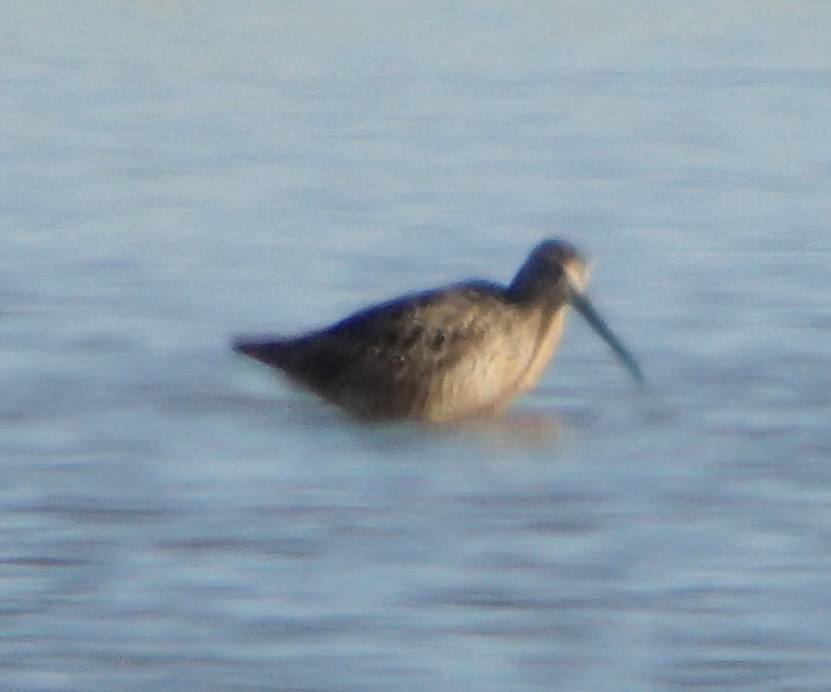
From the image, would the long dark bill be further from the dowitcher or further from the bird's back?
the bird's back

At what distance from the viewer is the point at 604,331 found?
885cm

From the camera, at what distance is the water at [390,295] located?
5.95 metres

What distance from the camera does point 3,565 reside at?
6.39m

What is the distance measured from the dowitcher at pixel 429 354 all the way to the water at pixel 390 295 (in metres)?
0.15

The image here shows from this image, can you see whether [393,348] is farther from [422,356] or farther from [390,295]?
[390,295]

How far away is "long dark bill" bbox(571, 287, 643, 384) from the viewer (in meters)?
8.77

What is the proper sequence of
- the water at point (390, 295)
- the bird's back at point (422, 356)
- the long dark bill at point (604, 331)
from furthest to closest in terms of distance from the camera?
1. the long dark bill at point (604, 331)
2. the bird's back at point (422, 356)
3. the water at point (390, 295)

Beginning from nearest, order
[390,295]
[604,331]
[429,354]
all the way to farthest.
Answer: [429,354] → [604,331] → [390,295]

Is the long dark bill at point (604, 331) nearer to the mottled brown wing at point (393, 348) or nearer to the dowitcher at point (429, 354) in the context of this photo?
the dowitcher at point (429, 354)

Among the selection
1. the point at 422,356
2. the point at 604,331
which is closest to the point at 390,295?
the point at 604,331

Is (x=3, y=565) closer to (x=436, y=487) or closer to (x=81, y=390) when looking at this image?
(x=436, y=487)

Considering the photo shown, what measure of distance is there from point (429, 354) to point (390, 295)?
157 centimetres

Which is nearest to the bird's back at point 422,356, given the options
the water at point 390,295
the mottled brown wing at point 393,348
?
the mottled brown wing at point 393,348

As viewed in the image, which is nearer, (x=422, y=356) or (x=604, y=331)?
(x=422, y=356)
